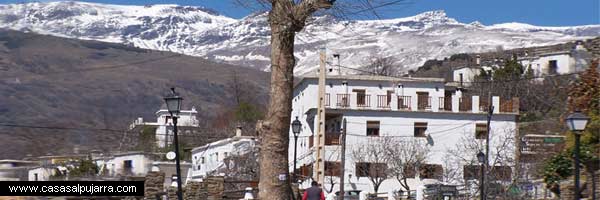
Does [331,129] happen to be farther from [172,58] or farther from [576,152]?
[172,58]

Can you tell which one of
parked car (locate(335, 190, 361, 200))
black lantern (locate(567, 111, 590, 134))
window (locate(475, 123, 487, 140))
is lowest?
parked car (locate(335, 190, 361, 200))

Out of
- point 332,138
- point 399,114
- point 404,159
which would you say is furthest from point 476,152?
point 399,114

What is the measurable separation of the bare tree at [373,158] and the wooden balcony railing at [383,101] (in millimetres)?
3610

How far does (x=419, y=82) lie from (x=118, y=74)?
3950 centimetres

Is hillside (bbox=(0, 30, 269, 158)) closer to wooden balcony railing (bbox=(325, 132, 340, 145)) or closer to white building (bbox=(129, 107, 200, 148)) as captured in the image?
white building (bbox=(129, 107, 200, 148))

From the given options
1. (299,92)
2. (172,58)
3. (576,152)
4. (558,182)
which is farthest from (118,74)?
(576,152)

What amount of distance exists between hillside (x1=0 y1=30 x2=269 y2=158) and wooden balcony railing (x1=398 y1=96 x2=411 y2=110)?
1299 cm

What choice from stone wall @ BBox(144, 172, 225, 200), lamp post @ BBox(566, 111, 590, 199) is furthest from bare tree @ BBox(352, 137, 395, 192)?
lamp post @ BBox(566, 111, 590, 199)

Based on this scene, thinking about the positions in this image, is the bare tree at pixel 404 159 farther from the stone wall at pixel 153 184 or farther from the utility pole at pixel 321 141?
the stone wall at pixel 153 184

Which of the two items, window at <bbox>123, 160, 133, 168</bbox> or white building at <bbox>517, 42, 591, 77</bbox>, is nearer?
window at <bbox>123, 160, 133, 168</bbox>

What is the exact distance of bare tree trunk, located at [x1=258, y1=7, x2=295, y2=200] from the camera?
44.6 ft

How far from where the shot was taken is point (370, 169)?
5550 cm

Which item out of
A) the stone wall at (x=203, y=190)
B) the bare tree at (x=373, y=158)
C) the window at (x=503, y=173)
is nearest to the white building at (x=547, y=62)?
the bare tree at (x=373, y=158)

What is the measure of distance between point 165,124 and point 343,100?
917 cm
